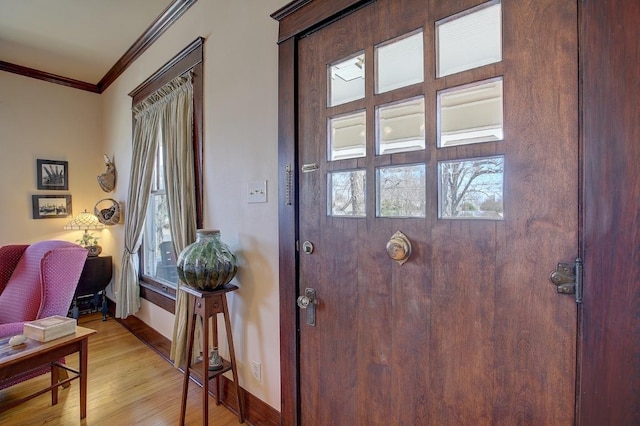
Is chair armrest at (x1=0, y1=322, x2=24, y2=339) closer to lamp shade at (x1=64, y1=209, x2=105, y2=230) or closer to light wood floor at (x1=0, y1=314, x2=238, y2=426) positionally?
light wood floor at (x1=0, y1=314, x2=238, y2=426)

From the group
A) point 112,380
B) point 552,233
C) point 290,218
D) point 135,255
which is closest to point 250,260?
point 290,218

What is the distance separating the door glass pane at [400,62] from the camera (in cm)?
110

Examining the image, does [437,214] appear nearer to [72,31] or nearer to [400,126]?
[400,126]

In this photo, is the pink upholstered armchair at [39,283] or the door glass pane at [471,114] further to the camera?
the pink upholstered armchair at [39,283]

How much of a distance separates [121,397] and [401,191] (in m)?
2.34

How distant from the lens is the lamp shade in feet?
12.0

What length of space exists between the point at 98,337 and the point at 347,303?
3086 millimetres

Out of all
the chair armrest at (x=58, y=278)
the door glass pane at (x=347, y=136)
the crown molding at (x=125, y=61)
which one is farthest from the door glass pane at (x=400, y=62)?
the chair armrest at (x=58, y=278)

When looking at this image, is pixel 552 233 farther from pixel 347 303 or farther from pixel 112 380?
pixel 112 380

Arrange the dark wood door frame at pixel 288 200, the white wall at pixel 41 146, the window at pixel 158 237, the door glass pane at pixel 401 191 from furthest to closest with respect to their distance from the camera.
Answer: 1. the white wall at pixel 41 146
2. the window at pixel 158 237
3. the dark wood door frame at pixel 288 200
4. the door glass pane at pixel 401 191

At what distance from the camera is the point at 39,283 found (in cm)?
213

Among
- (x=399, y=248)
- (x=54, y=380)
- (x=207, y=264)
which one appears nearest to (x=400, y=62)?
(x=399, y=248)

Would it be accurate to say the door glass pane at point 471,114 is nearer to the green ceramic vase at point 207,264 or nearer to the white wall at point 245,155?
the white wall at point 245,155

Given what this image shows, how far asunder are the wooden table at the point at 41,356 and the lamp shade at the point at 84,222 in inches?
88.0
